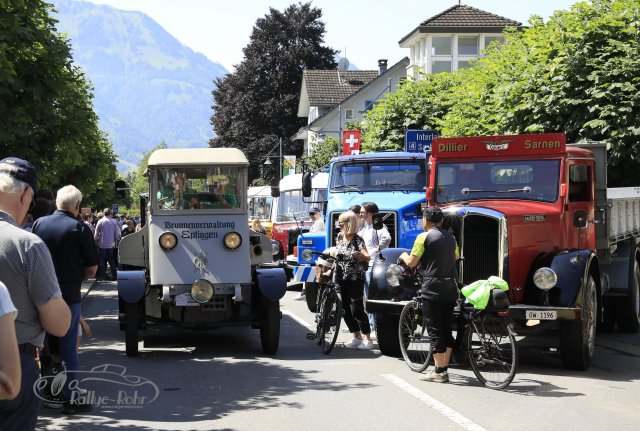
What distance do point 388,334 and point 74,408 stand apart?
178 inches

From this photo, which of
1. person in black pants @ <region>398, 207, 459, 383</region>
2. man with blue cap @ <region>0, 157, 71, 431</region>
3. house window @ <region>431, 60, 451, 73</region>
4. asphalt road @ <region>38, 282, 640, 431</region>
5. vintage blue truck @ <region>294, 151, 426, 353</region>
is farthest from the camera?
house window @ <region>431, 60, 451, 73</region>

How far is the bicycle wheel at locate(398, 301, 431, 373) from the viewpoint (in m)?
10.5

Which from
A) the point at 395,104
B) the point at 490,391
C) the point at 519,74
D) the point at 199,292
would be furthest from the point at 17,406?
the point at 395,104

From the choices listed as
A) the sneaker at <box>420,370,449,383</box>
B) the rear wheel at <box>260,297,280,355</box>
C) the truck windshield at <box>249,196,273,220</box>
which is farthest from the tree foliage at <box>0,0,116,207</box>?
the truck windshield at <box>249,196,273,220</box>

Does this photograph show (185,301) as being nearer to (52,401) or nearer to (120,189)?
(52,401)

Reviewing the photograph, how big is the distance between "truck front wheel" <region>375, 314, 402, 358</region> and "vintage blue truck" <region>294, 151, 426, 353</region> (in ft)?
13.8

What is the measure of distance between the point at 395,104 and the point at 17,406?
33287 millimetres

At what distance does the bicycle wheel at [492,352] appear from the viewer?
31.0 feet

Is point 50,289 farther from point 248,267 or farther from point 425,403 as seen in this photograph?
point 248,267

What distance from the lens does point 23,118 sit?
16047 mm

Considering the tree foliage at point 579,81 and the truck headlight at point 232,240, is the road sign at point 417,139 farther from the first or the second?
the truck headlight at point 232,240

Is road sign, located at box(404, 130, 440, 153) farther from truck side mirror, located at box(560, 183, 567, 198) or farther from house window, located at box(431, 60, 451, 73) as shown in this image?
house window, located at box(431, 60, 451, 73)

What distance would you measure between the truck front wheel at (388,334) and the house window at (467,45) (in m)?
58.2

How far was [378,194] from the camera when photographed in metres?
17.0
